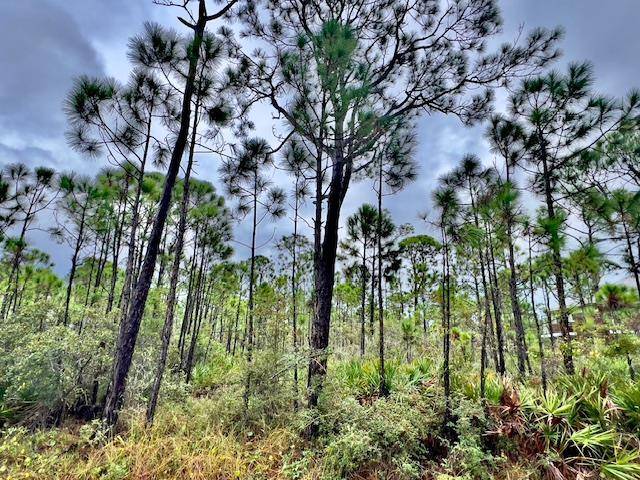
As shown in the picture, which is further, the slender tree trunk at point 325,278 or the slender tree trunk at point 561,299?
the slender tree trunk at point 561,299

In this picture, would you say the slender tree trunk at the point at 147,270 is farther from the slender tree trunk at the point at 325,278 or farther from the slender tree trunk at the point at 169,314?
the slender tree trunk at the point at 325,278

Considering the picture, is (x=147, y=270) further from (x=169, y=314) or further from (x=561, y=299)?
(x=561, y=299)

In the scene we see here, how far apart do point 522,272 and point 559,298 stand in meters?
3.38

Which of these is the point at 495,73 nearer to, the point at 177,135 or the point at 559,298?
the point at 559,298

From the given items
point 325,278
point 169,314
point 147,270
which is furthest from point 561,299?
point 147,270

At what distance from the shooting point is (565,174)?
35.3 feet

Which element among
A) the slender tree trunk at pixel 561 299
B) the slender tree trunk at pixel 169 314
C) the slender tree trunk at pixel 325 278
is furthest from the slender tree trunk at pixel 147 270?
the slender tree trunk at pixel 561 299

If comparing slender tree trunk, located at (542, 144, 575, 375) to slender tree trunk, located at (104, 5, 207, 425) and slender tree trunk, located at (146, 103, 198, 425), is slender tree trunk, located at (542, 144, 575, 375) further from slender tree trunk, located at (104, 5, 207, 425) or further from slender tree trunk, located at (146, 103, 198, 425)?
slender tree trunk, located at (104, 5, 207, 425)

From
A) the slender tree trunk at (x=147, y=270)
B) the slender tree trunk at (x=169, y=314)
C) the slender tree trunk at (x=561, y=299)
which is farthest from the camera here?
the slender tree trunk at (x=561, y=299)

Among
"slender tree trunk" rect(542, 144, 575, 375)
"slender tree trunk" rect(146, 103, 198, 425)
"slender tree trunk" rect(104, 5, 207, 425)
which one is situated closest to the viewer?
"slender tree trunk" rect(146, 103, 198, 425)

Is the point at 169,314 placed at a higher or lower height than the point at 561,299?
lower

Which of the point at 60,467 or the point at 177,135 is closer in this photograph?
the point at 60,467

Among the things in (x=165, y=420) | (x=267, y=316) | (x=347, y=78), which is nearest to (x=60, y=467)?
(x=165, y=420)

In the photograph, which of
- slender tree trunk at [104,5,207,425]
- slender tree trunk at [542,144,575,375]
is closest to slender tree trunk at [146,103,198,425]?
slender tree trunk at [104,5,207,425]
